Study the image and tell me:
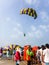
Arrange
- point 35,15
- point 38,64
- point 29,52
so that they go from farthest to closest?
point 35,15
point 38,64
point 29,52

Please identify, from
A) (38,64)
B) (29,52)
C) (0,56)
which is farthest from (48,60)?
(0,56)

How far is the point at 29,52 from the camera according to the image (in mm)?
18078

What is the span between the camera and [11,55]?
137 feet

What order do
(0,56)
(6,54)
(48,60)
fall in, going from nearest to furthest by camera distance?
1. (48,60)
2. (0,56)
3. (6,54)

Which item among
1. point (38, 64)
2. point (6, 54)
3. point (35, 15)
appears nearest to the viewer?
point (38, 64)

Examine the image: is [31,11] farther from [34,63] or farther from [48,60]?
[48,60]

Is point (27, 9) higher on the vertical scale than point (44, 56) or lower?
higher

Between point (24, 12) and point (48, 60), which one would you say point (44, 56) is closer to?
point (48, 60)

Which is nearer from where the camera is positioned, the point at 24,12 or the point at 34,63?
the point at 34,63

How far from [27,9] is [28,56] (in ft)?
57.8

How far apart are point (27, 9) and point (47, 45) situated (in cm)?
2309

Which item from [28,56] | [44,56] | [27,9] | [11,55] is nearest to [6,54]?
[11,55]

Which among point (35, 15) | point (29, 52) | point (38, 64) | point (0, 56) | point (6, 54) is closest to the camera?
point (29, 52)

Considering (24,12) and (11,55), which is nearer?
(24,12)
